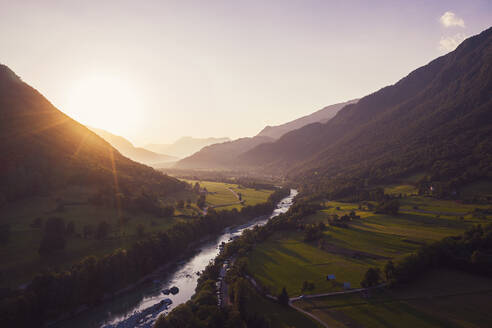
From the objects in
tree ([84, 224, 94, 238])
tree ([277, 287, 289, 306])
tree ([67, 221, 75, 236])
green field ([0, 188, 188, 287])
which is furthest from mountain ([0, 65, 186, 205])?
tree ([277, 287, 289, 306])

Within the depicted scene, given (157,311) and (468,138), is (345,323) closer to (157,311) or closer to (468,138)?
(157,311)

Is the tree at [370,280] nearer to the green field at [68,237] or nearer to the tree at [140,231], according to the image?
the green field at [68,237]

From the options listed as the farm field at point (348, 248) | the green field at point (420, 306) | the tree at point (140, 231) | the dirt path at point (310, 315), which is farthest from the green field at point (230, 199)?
the green field at point (420, 306)

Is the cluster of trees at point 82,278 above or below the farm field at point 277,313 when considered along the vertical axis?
above

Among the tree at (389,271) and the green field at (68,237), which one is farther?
the green field at (68,237)

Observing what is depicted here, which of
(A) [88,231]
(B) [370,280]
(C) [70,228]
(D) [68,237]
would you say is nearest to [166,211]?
(A) [88,231]

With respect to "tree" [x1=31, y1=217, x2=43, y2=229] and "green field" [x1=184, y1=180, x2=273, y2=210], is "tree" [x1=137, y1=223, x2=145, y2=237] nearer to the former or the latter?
"tree" [x1=31, y1=217, x2=43, y2=229]

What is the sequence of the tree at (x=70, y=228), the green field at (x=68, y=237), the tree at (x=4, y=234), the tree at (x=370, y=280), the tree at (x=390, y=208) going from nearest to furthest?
1. the tree at (x=370, y=280)
2. the green field at (x=68, y=237)
3. the tree at (x=4, y=234)
4. the tree at (x=70, y=228)
5. the tree at (x=390, y=208)
